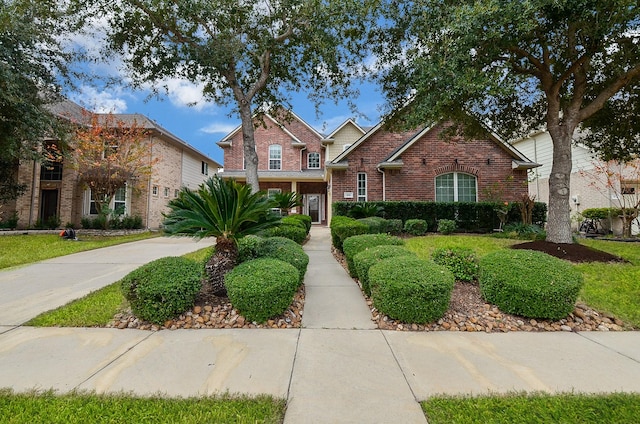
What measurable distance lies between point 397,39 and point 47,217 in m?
21.3

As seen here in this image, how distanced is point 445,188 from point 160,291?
13890 millimetres

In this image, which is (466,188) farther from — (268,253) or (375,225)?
(268,253)

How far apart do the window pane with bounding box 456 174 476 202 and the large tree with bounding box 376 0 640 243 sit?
454cm

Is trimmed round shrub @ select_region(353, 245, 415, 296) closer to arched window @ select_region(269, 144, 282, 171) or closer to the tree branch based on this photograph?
the tree branch

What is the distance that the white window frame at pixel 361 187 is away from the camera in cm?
1500

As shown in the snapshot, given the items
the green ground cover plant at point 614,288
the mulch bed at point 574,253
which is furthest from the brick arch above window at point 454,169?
the green ground cover plant at point 614,288

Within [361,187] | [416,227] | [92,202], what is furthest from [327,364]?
[92,202]

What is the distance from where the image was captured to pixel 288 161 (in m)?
22.1

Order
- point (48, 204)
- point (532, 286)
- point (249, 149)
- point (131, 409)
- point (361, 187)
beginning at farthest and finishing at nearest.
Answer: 1. point (48, 204)
2. point (361, 187)
3. point (249, 149)
4. point (532, 286)
5. point (131, 409)

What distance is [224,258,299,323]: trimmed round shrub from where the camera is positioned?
3527 mm

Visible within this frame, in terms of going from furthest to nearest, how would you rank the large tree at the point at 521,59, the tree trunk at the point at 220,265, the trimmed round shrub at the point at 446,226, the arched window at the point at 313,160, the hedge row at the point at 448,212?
the arched window at the point at 313,160 → the hedge row at the point at 448,212 → the trimmed round shrub at the point at 446,226 → the large tree at the point at 521,59 → the tree trunk at the point at 220,265

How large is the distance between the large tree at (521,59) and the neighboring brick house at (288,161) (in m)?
11.6

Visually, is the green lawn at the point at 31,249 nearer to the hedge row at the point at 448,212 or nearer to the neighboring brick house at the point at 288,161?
the neighboring brick house at the point at 288,161

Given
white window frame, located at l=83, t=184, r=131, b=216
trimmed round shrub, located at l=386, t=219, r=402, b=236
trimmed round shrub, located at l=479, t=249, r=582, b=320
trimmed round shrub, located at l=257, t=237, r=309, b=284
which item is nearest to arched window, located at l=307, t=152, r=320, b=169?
white window frame, located at l=83, t=184, r=131, b=216
